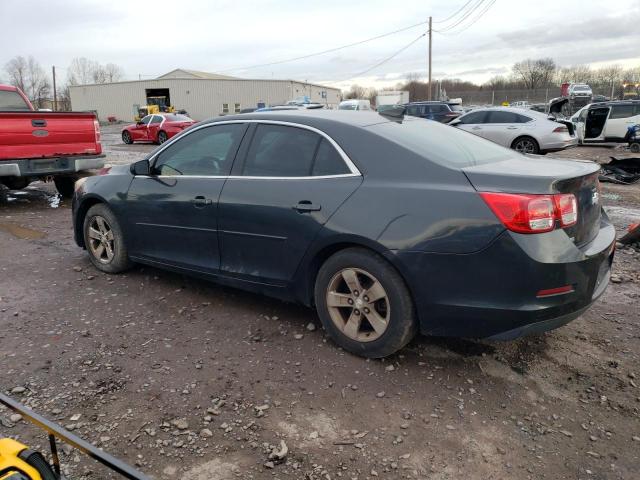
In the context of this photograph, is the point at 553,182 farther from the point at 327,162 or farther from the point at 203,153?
the point at 203,153

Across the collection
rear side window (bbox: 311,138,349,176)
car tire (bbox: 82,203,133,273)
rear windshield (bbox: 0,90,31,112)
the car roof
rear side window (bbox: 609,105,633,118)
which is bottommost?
car tire (bbox: 82,203,133,273)

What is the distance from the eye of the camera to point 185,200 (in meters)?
4.10

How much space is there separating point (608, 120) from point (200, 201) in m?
19.3

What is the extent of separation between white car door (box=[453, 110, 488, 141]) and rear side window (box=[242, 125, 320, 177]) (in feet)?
40.2

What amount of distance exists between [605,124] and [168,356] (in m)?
20.1

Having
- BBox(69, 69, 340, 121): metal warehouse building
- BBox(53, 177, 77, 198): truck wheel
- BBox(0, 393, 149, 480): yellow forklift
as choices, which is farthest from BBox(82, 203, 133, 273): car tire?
BBox(69, 69, 340, 121): metal warehouse building

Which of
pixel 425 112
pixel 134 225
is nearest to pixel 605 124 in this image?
pixel 425 112

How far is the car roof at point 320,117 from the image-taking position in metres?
3.62

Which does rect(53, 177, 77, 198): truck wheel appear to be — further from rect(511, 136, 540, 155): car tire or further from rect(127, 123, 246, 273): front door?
rect(511, 136, 540, 155): car tire

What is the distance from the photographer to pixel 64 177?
9148 millimetres

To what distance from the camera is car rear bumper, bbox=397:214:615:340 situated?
2775 mm

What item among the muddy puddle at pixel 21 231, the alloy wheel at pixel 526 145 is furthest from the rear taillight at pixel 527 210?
the alloy wheel at pixel 526 145

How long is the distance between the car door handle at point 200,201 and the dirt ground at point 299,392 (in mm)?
843

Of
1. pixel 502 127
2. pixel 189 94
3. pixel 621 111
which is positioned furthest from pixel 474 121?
pixel 189 94
